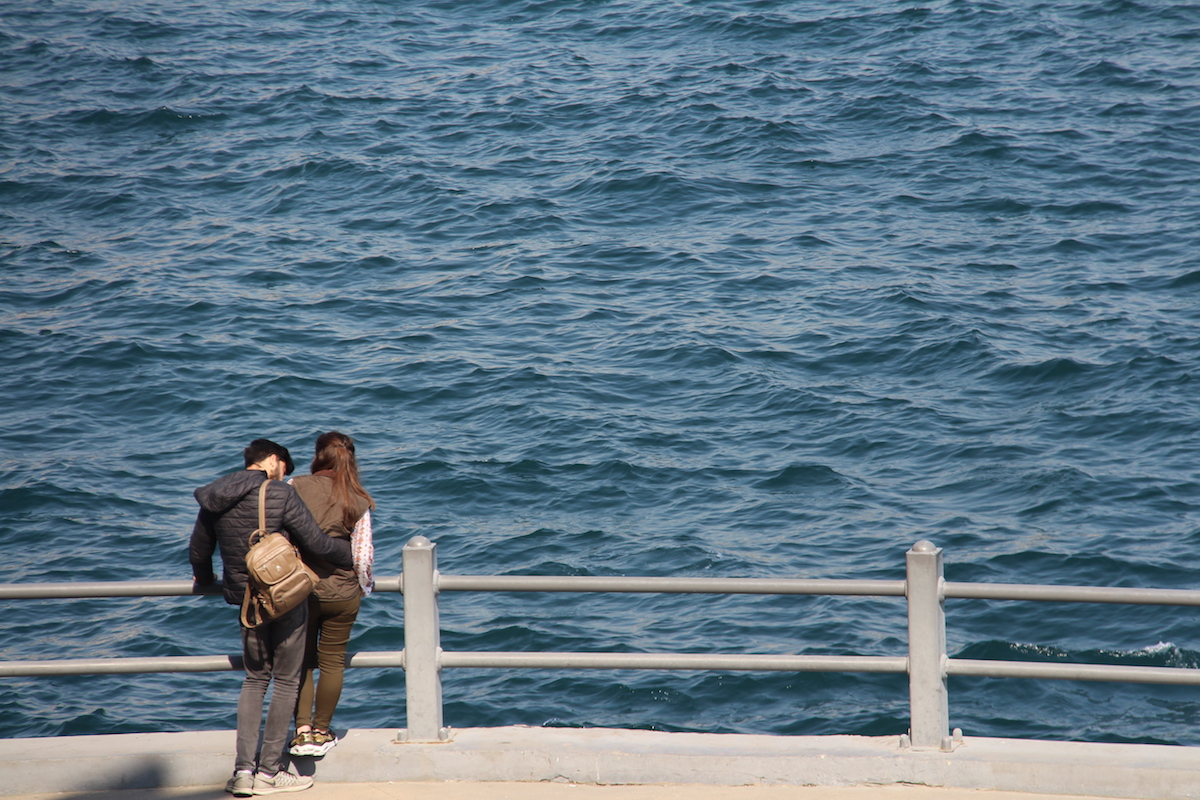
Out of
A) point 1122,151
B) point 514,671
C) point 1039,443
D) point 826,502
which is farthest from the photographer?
point 1122,151

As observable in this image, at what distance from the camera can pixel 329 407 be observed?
17094 mm

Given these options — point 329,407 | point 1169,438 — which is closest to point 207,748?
point 329,407

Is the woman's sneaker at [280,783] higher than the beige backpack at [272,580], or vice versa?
the beige backpack at [272,580]

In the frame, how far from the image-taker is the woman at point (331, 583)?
239 inches

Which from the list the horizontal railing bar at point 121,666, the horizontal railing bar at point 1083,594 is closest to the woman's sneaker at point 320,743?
the horizontal railing bar at point 121,666

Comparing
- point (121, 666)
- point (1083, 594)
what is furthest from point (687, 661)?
point (121, 666)

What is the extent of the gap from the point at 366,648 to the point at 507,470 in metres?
4.06

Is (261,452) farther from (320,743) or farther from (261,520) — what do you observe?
(320,743)

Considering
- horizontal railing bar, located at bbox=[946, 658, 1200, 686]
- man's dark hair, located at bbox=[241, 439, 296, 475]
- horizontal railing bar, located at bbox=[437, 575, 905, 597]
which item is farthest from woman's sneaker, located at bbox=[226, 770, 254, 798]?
horizontal railing bar, located at bbox=[946, 658, 1200, 686]

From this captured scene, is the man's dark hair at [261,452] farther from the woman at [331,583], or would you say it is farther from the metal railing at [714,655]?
the metal railing at [714,655]

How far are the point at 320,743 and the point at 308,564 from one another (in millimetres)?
887

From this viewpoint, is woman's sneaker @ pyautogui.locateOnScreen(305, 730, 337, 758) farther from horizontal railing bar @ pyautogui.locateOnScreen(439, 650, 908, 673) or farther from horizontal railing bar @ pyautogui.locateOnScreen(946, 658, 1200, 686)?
horizontal railing bar @ pyautogui.locateOnScreen(946, 658, 1200, 686)

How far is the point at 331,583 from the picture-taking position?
609 centimetres

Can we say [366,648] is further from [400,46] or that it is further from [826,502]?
[400,46]
